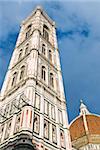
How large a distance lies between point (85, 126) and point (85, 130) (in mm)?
1267

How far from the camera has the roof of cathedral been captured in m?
31.8

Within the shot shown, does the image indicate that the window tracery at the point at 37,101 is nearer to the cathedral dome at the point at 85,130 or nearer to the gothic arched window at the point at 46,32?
the gothic arched window at the point at 46,32

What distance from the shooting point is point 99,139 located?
98.1 ft

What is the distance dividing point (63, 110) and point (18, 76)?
202 inches

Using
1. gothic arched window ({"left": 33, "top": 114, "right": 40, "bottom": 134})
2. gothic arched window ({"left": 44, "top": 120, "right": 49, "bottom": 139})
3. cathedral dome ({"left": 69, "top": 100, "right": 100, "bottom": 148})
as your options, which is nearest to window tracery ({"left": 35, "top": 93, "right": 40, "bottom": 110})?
gothic arched window ({"left": 33, "top": 114, "right": 40, "bottom": 134})

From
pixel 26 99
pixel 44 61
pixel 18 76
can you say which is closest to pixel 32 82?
pixel 26 99

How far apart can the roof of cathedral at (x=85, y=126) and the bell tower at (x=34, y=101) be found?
12.3 m

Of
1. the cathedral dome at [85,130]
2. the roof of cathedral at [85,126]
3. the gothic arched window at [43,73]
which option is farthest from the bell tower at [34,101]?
the roof of cathedral at [85,126]

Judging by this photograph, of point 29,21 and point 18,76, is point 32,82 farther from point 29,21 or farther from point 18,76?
point 29,21

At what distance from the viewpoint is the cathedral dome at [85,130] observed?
97.4 feet

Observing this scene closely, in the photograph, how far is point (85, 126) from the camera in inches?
1318

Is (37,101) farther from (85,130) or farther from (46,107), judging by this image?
(85,130)

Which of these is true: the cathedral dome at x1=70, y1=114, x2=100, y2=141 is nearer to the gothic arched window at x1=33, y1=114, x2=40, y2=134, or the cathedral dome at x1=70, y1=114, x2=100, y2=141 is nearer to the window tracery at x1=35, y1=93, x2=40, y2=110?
the window tracery at x1=35, y1=93, x2=40, y2=110

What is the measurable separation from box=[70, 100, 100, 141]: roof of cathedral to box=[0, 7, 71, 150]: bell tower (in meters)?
12.3
